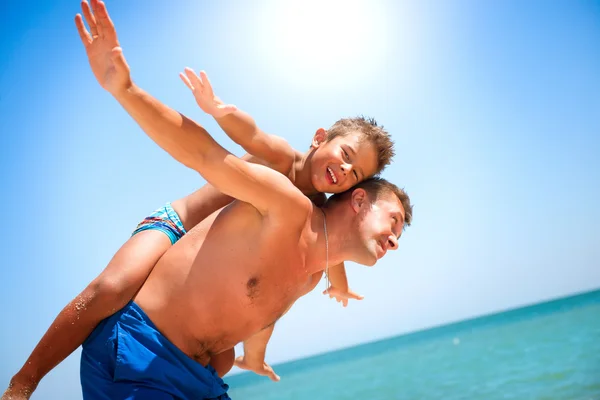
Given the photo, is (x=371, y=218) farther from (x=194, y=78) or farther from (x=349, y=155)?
(x=194, y=78)

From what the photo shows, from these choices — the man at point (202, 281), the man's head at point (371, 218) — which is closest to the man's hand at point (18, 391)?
the man at point (202, 281)

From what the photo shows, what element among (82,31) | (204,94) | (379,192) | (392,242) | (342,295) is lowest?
(342,295)

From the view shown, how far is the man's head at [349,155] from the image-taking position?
3471 millimetres

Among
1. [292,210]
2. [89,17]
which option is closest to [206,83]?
[89,17]

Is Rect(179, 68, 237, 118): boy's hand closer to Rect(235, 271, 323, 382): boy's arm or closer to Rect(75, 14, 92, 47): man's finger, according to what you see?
Rect(75, 14, 92, 47): man's finger

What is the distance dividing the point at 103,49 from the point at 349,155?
1.68 m

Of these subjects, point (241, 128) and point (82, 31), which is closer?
point (82, 31)

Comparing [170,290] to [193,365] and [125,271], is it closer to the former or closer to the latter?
[125,271]

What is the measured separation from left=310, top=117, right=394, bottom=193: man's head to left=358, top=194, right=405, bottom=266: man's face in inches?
10.9

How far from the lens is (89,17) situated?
2.58 meters

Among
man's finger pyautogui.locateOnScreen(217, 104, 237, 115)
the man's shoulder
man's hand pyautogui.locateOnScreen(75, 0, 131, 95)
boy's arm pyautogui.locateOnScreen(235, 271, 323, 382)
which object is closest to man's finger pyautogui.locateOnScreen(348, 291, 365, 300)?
boy's arm pyautogui.locateOnScreen(235, 271, 323, 382)

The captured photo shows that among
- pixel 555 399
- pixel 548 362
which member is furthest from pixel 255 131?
pixel 548 362

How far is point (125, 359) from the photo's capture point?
2766 millimetres

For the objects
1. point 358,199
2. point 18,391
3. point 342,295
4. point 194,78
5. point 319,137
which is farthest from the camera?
point 342,295
